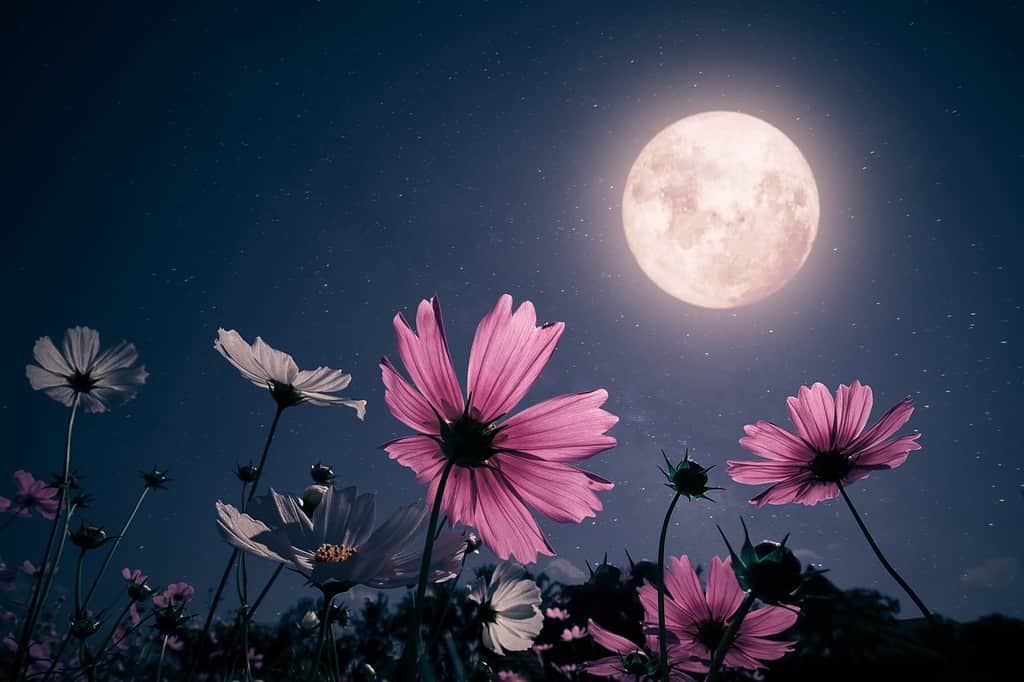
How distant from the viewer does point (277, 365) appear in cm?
161

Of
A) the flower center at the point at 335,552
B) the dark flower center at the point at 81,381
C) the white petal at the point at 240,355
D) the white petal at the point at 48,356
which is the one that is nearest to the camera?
the flower center at the point at 335,552

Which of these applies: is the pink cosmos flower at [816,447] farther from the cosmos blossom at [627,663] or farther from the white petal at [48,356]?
the white petal at [48,356]

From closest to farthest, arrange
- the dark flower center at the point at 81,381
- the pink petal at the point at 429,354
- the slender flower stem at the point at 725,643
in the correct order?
the slender flower stem at the point at 725,643 → the pink petal at the point at 429,354 → the dark flower center at the point at 81,381

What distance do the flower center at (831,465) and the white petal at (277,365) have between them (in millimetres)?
1808

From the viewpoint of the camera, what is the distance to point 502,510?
107 centimetres

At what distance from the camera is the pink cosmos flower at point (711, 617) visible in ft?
4.75

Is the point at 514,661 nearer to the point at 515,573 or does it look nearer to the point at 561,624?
the point at 561,624

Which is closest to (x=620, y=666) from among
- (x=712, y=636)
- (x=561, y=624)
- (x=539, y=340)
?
(x=712, y=636)

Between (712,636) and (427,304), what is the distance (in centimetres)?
135

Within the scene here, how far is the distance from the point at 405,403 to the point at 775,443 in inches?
59.2

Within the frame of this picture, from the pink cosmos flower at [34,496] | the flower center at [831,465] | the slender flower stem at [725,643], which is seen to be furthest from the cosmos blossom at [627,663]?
the pink cosmos flower at [34,496]

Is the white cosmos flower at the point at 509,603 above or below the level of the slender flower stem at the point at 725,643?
→ above

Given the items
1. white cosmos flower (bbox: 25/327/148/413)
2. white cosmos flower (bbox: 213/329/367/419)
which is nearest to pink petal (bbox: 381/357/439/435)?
white cosmos flower (bbox: 213/329/367/419)

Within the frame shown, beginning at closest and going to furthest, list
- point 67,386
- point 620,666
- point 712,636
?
1. point 620,666
2. point 712,636
3. point 67,386
